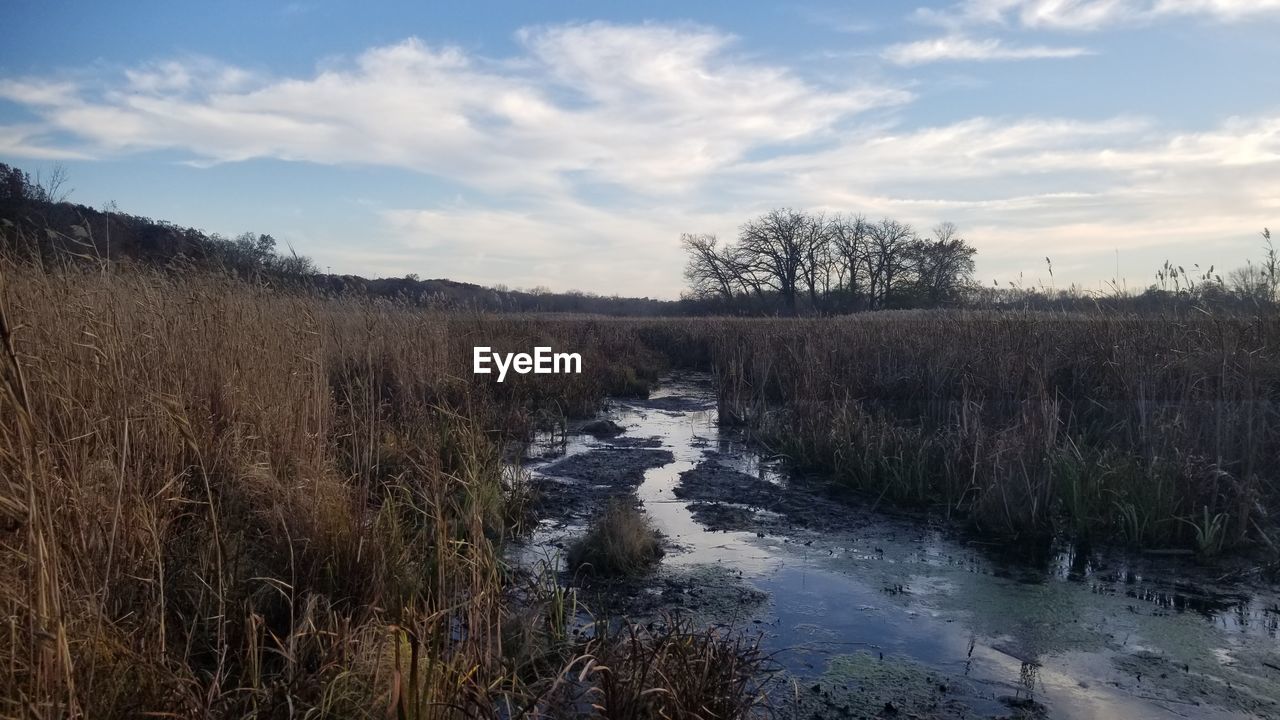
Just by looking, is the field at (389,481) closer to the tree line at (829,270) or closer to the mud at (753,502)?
the mud at (753,502)

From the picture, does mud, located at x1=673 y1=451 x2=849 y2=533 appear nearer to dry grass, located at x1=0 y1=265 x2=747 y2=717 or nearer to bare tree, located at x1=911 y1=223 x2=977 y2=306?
dry grass, located at x1=0 y1=265 x2=747 y2=717

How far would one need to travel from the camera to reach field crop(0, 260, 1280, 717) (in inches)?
89.5

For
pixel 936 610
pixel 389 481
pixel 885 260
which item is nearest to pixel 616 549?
pixel 389 481

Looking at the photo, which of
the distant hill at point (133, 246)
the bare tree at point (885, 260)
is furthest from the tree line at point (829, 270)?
the distant hill at point (133, 246)

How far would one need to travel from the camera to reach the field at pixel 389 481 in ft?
7.46

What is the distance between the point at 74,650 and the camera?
216 cm

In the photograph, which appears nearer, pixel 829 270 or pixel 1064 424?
pixel 1064 424

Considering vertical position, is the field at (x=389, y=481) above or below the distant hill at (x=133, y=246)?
below

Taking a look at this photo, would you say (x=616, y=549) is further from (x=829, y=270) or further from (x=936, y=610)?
(x=829, y=270)

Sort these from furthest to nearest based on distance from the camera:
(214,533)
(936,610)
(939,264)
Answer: (939,264) < (936,610) < (214,533)

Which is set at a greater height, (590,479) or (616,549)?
(616,549)

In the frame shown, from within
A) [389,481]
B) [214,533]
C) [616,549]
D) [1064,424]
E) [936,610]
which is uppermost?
[214,533]

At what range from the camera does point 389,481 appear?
4941 mm

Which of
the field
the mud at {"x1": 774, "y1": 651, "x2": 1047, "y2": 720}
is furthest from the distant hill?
the mud at {"x1": 774, "y1": 651, "x2": 1047, "y2": 720}
